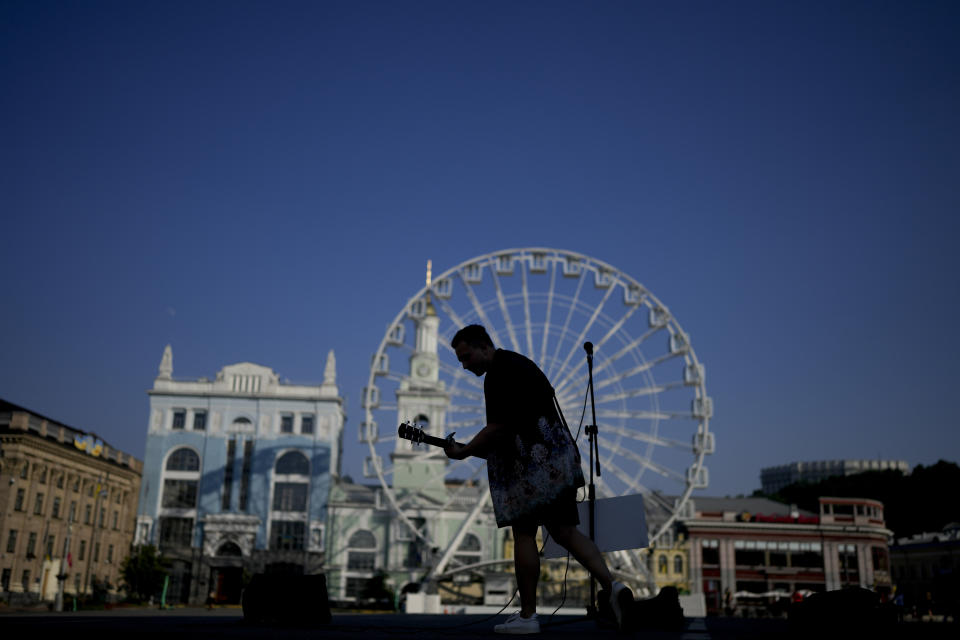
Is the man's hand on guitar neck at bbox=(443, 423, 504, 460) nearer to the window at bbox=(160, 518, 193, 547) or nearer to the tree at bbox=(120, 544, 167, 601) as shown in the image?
the tree at bbox=(120, 544, 167, 601)

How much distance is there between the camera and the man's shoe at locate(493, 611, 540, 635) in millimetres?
5227

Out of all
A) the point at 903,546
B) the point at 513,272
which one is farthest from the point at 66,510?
the point at 903,546

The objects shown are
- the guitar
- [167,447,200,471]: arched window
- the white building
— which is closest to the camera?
the guitar

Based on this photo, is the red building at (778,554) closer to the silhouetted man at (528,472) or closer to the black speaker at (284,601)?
the black speaker at (284,601)

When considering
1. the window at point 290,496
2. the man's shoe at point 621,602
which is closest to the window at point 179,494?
the window at point 290,496

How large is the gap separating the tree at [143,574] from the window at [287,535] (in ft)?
30.2

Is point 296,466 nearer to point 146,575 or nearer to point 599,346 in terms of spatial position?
point 146,575

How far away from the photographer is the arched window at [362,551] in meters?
61.3

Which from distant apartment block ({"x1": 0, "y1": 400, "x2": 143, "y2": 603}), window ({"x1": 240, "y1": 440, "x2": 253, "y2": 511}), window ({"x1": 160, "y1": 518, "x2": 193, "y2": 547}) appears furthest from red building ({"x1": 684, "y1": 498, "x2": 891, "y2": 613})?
distant apartment block ({"x1": 0, "y1": 400, "x2": 143, "y2": 603})

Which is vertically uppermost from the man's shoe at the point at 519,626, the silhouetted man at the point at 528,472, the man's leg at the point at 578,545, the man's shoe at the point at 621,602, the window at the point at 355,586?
the silhouetted man at the point at 528,472

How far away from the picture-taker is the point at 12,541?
149 feet

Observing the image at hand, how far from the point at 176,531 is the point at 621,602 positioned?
60703 mm

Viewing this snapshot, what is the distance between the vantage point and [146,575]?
5184cm

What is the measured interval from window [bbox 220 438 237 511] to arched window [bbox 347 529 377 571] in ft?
30.0
